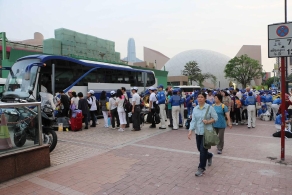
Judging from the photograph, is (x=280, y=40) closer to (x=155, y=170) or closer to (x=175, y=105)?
(x=155, y=170)

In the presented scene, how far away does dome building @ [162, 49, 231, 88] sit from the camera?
90.1 metres

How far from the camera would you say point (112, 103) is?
10.1 m

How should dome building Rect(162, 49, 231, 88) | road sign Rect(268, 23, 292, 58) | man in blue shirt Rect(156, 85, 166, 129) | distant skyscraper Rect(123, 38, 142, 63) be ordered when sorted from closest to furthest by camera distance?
road sign Rect(268, 23, 292, 58)
man in blue shirt Rect(156, 85, 166, 129)
dome building Rect(162, 49, 231, 88)
distant skyscraper Rect(123, 38, 142, 63)

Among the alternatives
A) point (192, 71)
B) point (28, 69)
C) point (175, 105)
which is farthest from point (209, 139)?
point (192, 71)

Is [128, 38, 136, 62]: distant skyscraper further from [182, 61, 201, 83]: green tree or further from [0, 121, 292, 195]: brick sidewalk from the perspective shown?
[0, 121, 292, 195]: brick sidewalk

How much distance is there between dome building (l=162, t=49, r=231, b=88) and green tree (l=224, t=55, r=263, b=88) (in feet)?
82.4

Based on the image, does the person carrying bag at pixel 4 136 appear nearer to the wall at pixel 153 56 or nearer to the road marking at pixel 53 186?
the road marking at pixel 53 186

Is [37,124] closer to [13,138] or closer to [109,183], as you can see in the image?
[13,138]

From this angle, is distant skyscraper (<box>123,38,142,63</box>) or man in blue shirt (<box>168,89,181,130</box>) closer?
man in blue shirt (<box>168,89,181,130</box>)

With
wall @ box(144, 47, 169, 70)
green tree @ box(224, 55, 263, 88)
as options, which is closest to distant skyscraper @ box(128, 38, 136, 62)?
wall @ box(144, 47, 169, 70)

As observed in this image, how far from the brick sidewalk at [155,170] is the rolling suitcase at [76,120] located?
204 cm

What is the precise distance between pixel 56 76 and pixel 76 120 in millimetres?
3485

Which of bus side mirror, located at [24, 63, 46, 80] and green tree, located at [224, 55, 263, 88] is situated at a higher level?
green tree, located at [224, 55, 263, 88]

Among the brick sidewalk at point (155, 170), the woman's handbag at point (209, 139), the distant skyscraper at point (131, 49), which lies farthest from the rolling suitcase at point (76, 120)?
the distant skyscraper at point (131, 49)
